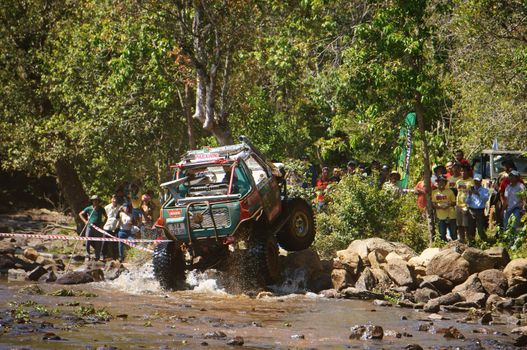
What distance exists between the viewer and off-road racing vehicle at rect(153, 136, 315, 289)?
17.1 meters

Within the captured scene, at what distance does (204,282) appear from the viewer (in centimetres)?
1823

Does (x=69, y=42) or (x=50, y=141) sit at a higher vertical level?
(x=69, y=42)

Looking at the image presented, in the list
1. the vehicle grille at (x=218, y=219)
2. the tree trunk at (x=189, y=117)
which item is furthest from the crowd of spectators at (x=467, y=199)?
the tree trunk at (x=189, y=117)

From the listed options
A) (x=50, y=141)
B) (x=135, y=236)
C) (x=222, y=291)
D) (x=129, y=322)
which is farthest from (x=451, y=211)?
(x=50, y=141)

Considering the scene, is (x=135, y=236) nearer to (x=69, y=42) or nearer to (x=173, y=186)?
(x=173, y=186)

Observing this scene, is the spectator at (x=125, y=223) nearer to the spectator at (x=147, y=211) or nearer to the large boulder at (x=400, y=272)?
the spectator at (x=147, y=211)

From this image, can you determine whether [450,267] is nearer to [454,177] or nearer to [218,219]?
[454,177]

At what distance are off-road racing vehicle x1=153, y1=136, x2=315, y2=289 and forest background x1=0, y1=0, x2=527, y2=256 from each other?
9.08 feet

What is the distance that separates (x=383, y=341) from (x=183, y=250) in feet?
20.5

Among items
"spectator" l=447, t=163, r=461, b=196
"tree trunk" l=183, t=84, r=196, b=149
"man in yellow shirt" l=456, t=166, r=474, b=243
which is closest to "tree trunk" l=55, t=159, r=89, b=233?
"tree trunk" l=183, t=84, r=196, b=149

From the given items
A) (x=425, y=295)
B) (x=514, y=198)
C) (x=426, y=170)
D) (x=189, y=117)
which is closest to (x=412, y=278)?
(x=425, y=295)

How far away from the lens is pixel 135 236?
2233 cm

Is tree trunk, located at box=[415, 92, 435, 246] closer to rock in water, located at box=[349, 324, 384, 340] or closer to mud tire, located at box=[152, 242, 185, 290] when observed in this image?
mud tire, located at box=[152, 242, 185, 290]

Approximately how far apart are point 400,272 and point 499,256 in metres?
1.69
